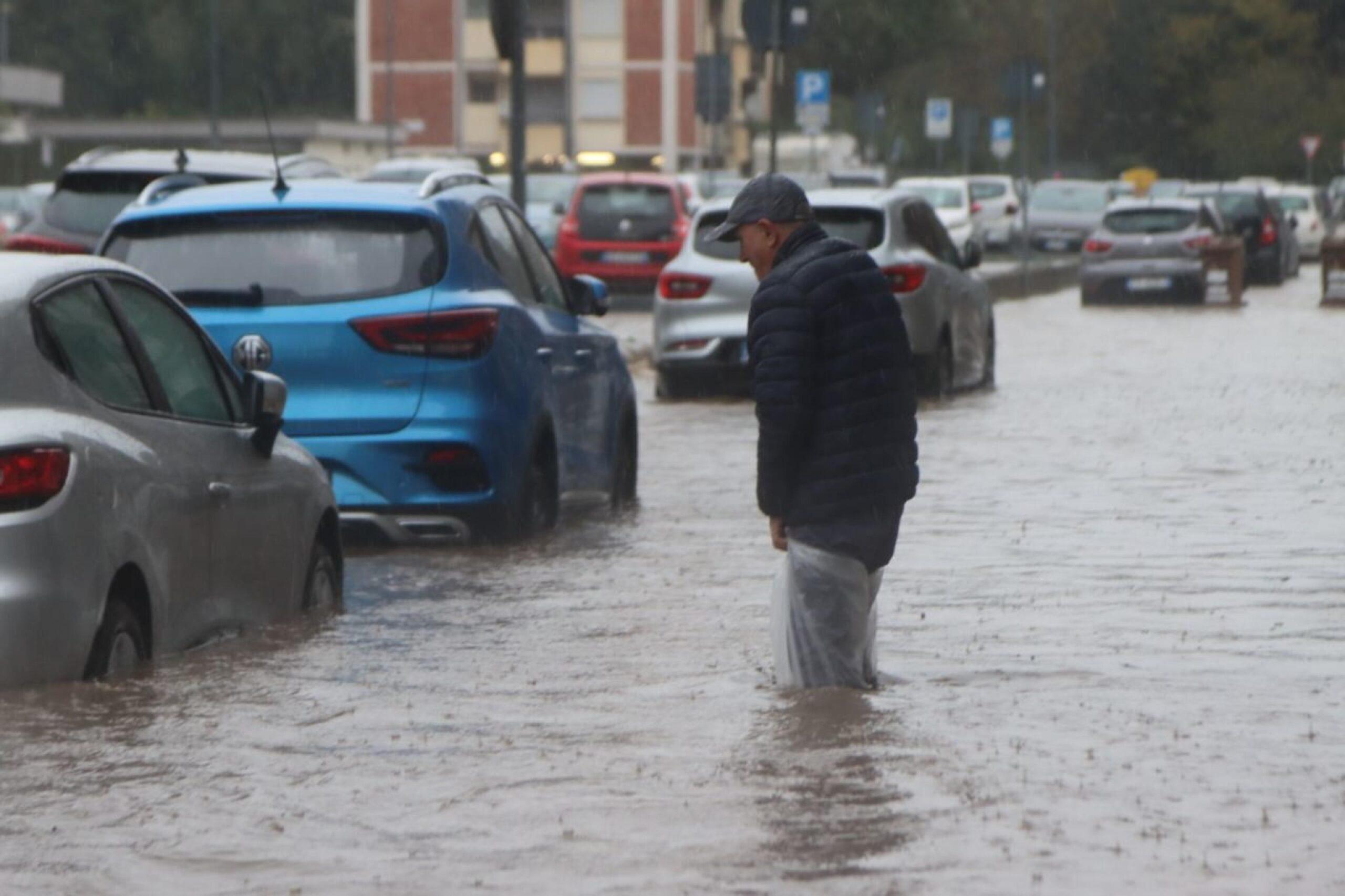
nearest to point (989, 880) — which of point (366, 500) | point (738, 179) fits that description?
point (366, 500)

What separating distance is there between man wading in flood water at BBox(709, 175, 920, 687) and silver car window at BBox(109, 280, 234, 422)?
5.54ft

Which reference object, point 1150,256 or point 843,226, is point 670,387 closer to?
point 843,226

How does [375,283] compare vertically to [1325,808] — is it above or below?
above

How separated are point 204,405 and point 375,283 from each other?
110 inches

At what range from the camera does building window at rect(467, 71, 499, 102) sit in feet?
344

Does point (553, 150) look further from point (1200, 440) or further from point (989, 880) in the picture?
point (989, 880)

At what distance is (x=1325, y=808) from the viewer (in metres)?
6.69

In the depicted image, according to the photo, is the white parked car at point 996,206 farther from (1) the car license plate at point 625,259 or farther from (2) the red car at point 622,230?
(1) the car license plate at point 625,259

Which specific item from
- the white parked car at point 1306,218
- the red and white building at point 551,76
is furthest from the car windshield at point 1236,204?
A: the red and white building at point 551,76

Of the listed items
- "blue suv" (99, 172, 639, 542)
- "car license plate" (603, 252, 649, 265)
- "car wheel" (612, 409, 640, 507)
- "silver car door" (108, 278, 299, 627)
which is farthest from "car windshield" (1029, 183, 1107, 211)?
"silver car door" (108, 278, 299, 627)

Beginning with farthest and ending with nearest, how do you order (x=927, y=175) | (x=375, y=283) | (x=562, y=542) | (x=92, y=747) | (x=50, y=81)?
(x=927, y=175), (x=50, y=81), (x=562, y=542), (x=375, y=283), (x=92, y=747)

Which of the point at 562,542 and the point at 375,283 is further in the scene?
the point at 562,542

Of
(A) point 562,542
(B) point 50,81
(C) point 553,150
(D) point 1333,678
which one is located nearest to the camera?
(D) point 1333,678

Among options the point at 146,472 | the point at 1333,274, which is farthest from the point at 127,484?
the point at 1333,274
